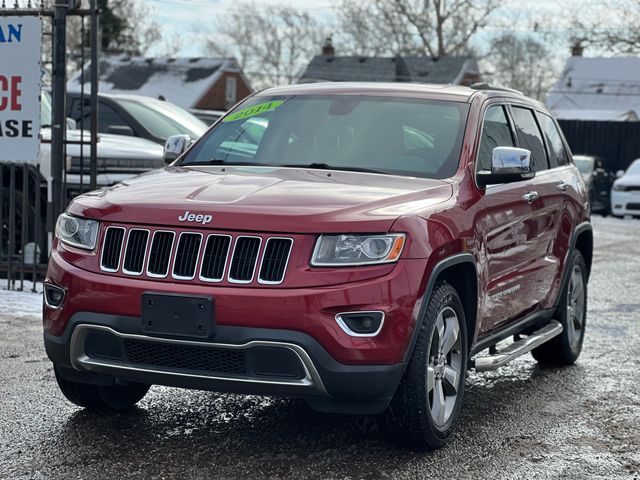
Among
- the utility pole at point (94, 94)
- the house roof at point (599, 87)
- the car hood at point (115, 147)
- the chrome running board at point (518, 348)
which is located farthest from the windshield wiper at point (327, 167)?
the house roof at point (599, 87)

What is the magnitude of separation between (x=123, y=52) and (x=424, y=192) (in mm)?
65480

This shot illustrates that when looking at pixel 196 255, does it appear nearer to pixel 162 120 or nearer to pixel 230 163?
pixel 230 163

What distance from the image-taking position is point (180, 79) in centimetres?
6019

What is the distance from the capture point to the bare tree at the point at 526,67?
248 feet

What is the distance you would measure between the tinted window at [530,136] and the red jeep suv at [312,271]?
82 centimetres

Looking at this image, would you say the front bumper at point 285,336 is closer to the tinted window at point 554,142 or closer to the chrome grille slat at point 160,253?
the chrome grille slat at point 160,253

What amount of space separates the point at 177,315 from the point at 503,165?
2.00 metres

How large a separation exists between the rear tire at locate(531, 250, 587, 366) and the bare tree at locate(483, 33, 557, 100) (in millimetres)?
67369

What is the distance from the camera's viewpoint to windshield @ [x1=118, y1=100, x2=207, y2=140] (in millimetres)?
12500

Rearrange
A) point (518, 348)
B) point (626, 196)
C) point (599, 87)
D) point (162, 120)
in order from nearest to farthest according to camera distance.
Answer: point (518, 348) < point (162, 120) < point (626, 196) < point (599, 87)

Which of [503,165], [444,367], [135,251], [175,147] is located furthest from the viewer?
[175,147]

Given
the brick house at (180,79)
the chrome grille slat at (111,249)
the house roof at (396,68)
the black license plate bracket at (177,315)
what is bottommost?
the brick house at (180,79)

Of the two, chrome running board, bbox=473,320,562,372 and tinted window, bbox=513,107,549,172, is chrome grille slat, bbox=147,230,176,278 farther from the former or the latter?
tinted window, bbox=513,107,549,172

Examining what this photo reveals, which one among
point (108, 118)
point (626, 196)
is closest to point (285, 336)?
point (108, 118)
